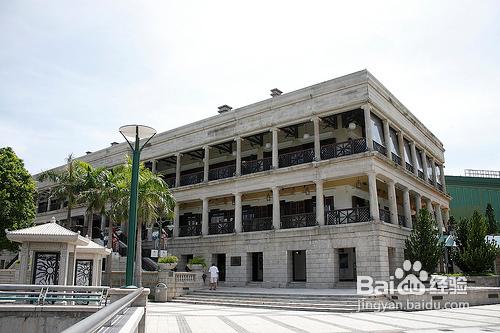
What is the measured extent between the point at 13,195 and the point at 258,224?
17185 mm

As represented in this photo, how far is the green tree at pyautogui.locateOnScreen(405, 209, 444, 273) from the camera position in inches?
861

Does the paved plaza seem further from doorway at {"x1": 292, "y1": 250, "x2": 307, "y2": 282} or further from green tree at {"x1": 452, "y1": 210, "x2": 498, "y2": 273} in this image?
doorway at {"x1": 292, "y1": 250, "x2": 307, "y2": 282}

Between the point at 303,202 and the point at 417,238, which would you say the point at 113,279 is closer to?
the point at 303,202

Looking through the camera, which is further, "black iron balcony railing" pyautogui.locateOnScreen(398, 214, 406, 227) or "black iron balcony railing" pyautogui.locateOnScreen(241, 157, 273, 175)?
"black iron balcony railing" pyautogui.locateOnScreen(241, 157, 273, 175)

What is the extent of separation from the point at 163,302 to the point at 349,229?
34.6 feet

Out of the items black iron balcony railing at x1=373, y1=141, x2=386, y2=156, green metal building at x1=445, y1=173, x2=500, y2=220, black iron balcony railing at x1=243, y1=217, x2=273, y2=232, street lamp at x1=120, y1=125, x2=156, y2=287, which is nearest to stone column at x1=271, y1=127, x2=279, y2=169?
black iron balcony railing at x1=243, y1=217, x2=273, y2=232

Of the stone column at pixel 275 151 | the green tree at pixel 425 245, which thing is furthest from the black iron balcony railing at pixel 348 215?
the stone column at pixel 275 151

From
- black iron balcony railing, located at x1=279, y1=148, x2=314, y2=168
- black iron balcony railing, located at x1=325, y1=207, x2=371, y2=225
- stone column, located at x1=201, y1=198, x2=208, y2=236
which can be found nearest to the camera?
black iron balcony railing, located at x1=325, y1=207, x2=371, y2=225

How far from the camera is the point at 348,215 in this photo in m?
23.2

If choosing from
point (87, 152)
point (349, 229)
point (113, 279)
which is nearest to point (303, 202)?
point (349, 229)

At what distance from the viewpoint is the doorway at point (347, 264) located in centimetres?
2721

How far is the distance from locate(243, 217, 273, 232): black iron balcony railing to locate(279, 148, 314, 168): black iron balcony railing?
384 cm

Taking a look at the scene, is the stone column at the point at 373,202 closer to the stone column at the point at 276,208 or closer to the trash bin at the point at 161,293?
the stone column at the point at 276,208

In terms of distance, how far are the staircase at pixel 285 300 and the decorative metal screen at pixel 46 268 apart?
8.20 m
